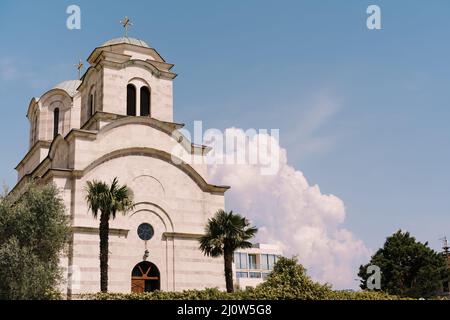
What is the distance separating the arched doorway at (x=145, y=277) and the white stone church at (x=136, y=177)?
6 centimetres

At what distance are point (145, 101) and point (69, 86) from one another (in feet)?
39.3

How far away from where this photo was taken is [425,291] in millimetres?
53719

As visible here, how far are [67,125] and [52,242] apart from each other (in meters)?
19.2

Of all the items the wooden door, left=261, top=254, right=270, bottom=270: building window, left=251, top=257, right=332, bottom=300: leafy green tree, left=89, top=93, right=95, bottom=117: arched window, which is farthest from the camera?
left=261, top=254, right=270, bottom=270: building window

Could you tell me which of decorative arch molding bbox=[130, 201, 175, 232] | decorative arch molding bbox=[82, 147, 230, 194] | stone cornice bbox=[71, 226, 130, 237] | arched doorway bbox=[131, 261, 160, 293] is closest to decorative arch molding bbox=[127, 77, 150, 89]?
decorative arch molding bbox=[82, 147, 230, 194]

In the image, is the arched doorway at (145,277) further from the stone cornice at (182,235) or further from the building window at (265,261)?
the building window at (265,261)

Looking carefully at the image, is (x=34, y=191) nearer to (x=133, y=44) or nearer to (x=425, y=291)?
(x=133, y=44)

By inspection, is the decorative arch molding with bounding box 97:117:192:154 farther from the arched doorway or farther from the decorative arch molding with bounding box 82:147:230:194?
the arched doorway

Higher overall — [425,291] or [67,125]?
[67,125]

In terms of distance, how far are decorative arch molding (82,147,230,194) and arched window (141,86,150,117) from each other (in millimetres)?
3569

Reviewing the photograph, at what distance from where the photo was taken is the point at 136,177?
33656mm

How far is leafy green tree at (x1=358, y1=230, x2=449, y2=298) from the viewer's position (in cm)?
5419

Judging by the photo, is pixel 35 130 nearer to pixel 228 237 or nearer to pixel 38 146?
pixel 38 146
